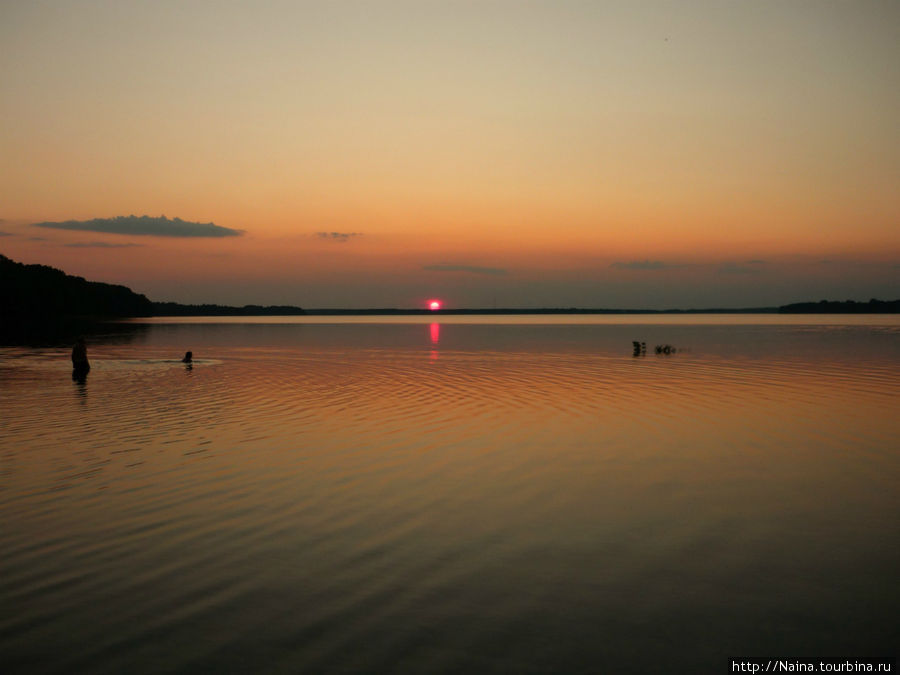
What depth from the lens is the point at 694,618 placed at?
9289 millimetres

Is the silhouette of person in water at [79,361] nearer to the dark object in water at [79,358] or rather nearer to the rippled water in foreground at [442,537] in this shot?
the dark object in water at [79,358]

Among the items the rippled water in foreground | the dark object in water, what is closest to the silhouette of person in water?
the dark object in water

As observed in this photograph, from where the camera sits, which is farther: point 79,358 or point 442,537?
point 79,358

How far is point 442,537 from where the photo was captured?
12.5 m

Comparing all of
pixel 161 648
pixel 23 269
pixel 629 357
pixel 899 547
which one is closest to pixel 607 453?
pixel 899 547

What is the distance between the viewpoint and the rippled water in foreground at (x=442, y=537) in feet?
28.1

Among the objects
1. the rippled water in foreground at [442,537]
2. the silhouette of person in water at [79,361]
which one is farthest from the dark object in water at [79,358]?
the rippled water in foreground at [442,537]

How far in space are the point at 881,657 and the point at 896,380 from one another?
38.0 m

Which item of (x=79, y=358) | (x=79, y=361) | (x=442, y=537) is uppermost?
(x=79, y=358)

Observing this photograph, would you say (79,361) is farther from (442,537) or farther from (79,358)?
(442,537)

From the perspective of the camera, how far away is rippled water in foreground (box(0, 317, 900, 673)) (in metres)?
8.58

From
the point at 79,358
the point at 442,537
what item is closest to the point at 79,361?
the point at 79,358

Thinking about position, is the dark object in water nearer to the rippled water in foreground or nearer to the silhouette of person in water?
the silhouette of person in water

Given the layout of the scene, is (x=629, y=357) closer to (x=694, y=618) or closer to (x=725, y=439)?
(x=725, y=439)
